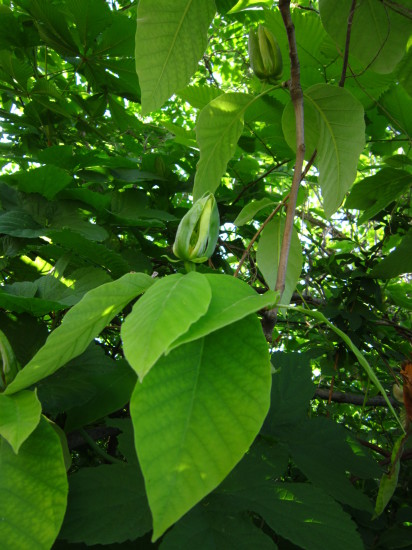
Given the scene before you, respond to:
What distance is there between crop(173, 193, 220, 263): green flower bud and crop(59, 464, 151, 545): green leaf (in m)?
0.23

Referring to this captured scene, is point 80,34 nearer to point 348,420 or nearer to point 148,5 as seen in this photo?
point 148,5

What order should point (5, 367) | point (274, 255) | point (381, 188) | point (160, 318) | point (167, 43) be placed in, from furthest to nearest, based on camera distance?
point (381, 188), point (274, 255), point (167, 43), point (5, 367), point (160, 318)

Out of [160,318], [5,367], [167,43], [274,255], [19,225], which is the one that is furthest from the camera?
[19,225]

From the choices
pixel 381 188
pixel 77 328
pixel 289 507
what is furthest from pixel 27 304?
pixel 381 188

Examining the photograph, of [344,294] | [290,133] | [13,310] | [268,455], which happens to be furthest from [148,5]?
[344,294]

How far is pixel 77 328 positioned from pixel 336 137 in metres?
0.39

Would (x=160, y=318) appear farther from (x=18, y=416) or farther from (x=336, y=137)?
(x=336, y=137)

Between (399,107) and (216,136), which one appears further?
(399,107)

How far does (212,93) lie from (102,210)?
0.97ft

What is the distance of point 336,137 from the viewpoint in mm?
548

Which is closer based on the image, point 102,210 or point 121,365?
point 121,365

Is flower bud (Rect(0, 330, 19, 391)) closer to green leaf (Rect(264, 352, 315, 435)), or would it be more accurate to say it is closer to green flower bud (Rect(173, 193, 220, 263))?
green flower bud (Rect(173, 193, 220, 263))

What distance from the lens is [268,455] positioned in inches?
22.3

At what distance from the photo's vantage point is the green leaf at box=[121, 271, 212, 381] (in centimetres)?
24
